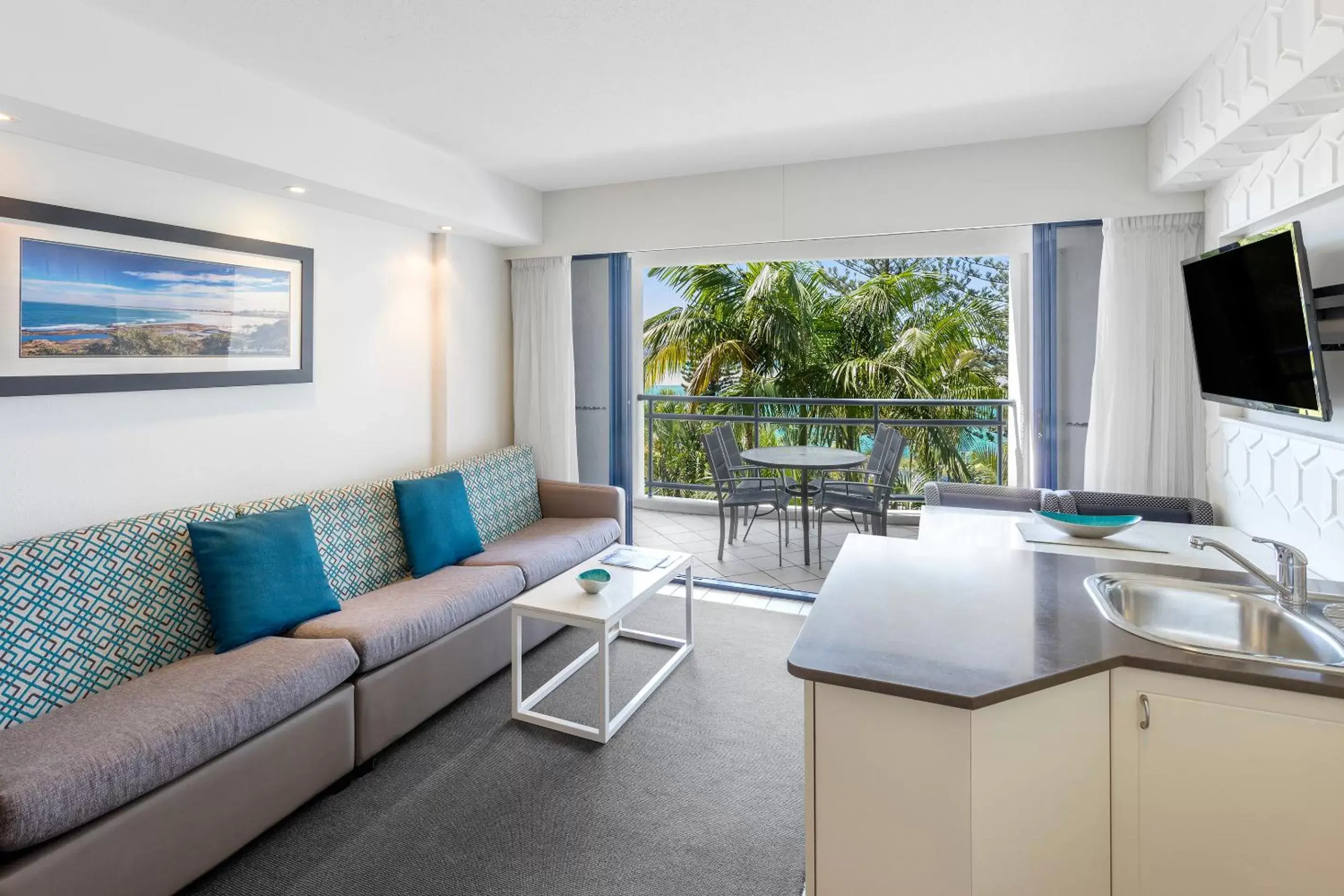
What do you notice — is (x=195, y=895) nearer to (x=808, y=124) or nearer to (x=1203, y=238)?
(x=808, y=124)

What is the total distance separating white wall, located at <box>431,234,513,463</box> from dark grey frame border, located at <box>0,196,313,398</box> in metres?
0.94

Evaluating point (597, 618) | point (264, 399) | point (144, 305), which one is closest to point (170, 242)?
point (144, 305)

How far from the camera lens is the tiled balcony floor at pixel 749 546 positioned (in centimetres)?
457

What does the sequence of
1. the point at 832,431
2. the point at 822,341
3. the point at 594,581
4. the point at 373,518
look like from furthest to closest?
the point at 822,341, the point at 832,431, the point at 373,518, the point at 594,581

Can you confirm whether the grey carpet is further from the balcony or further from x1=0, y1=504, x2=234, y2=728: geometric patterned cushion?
the balcony

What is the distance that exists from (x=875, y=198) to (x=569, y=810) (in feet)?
10.7

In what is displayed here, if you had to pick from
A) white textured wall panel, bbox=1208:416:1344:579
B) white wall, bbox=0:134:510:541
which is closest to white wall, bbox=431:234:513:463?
→ white wall, bbox=0:134:510:541

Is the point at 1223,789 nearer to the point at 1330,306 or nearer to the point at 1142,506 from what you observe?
the point at 1330,306

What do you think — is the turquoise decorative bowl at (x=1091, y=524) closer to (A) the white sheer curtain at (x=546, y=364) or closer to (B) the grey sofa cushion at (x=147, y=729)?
→ (B) the grey sofa cushion at (x=147, y=729)

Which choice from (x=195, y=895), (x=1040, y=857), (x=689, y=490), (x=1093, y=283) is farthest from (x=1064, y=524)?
(x=689, y=490)

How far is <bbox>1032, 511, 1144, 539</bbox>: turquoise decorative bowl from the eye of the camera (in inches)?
92.5

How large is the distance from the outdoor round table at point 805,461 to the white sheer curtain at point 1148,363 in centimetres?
156

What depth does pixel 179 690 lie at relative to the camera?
204cm

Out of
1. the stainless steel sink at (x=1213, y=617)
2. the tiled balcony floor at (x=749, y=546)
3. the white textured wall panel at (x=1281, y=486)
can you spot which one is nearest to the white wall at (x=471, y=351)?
the tiled balcony floor at (x=749, y=546)
